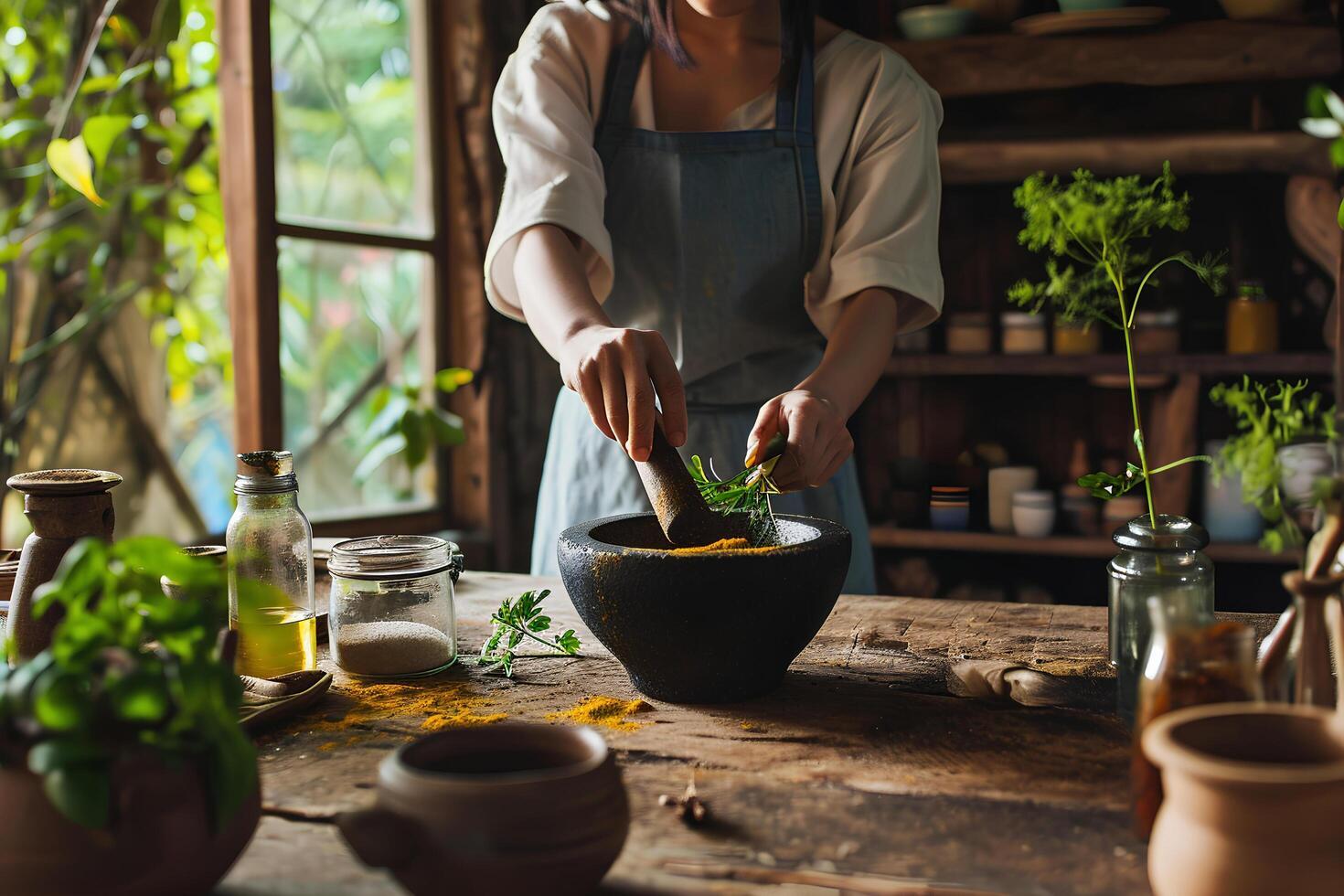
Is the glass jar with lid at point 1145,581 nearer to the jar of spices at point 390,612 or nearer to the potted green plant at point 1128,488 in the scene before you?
the potted green plant at point 1128,488

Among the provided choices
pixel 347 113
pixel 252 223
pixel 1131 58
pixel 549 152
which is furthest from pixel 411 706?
pixel 1131 58

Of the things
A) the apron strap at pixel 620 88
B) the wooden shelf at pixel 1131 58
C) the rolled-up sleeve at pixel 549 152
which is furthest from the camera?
the wooden shelf at pixel 1131 58

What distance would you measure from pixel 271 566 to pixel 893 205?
1.01 metres

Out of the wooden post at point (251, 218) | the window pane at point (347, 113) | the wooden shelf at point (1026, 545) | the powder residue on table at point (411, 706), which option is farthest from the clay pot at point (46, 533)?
the wooden shelf at point (1026, 545)

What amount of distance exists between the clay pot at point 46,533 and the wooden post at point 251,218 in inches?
55.7

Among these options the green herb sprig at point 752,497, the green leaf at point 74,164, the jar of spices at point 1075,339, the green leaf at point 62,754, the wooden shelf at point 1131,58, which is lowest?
the green leaf at point 62,754

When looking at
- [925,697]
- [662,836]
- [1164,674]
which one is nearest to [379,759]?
[662,836]

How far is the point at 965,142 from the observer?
2.77 meters

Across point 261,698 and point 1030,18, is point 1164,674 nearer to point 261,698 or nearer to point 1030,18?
point 261,698

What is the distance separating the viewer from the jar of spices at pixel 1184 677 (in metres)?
0.72

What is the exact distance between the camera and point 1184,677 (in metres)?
0.73

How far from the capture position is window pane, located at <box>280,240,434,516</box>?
270cm

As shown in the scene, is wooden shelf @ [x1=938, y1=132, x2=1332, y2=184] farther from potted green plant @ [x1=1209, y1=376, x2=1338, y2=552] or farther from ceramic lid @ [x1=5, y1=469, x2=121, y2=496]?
ceramic lid @ [x1=5, y1=469, x2=121, y2=496]

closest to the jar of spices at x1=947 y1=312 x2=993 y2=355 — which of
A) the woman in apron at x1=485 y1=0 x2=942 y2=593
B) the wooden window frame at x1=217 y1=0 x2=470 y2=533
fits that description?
the woman in apron at x1=485 y1=0 x2=942 y2=593
